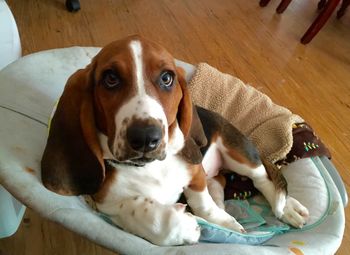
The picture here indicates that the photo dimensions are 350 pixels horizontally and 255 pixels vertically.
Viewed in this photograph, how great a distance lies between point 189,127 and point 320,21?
2.47m

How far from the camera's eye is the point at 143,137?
1.17m

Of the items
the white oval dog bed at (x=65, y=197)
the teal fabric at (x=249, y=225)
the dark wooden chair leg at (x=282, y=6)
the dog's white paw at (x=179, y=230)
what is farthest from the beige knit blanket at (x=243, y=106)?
the dark wooden chair leg at (x=282, y=6)

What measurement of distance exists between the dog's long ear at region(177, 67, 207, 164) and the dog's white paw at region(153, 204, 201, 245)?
228 millimetres

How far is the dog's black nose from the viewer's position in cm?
117

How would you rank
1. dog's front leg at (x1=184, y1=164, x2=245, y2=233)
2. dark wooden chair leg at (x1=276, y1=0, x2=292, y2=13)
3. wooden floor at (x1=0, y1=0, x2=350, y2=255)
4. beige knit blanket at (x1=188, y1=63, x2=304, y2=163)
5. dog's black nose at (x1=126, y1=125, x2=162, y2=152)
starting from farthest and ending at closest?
dark wooden chair leg at (x1=276, y1=0, x2=292, y2=13)
wooden floor at (x1=0, y1=0, x2=350, y2=255)
beige knit blanket at (x1=188, y1=63, x2=304, y2=163)
dog's front leg at (x1=184, y1=164, x2=245, y2=233)
dog's black nose at (x1=126, y1=125, x2=162, y2=152)

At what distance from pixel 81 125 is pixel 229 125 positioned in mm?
747

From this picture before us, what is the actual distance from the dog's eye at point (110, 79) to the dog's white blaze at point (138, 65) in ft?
0.20

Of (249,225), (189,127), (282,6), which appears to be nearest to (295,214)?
(249,225)

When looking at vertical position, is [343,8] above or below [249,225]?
above

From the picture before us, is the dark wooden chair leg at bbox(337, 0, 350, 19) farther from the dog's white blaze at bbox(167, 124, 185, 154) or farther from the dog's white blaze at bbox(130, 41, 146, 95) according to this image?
the dog's white blaze at bbox(130, 41, 146, 95)

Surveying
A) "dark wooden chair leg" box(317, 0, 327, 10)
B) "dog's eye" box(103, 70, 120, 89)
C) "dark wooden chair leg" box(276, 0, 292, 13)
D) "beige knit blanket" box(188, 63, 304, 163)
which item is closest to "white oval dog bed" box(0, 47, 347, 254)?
"beige knit blanket" box(188, 63, 304, 163)

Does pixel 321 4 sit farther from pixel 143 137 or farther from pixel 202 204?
pixel 143 137

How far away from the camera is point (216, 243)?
1429 mm

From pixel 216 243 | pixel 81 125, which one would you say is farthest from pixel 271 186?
pixel 81 125
